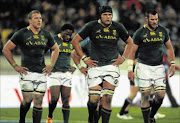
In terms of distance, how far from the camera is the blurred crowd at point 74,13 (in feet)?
62.6

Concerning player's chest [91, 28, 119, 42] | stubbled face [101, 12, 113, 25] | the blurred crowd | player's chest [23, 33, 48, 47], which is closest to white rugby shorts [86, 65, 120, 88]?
player's chest [91, 28, 119, 42]

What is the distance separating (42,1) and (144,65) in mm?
12900

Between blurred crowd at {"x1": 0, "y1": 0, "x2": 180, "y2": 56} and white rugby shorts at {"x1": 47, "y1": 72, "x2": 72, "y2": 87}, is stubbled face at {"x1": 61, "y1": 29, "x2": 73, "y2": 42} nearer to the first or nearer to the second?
white rugby shorts at {"x1": 47, "y1": 72, "x2": 72, "y2": 87}

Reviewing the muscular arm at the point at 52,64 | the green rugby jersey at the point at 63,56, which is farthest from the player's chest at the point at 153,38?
the green rugby jersey at the point at 63,56

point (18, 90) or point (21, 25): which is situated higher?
point (21, 25)

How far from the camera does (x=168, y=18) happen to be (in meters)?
20.8

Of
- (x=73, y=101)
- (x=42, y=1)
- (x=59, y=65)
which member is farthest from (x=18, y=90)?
(x=42, y=1)

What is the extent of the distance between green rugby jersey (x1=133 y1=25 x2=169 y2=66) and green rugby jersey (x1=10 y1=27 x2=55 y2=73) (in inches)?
76.7

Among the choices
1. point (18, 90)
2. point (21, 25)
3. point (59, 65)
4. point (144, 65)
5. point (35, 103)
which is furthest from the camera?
point (21, 25)

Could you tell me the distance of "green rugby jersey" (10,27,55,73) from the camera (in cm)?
895

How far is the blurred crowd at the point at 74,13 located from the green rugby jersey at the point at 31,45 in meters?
9.21

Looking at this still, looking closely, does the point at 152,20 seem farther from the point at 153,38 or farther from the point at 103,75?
the point at 103,75

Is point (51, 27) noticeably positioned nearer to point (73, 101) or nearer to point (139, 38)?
point (73, 101)

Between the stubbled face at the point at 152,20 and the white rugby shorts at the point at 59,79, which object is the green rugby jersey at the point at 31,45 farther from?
the stubbled face at the point at 152,20
